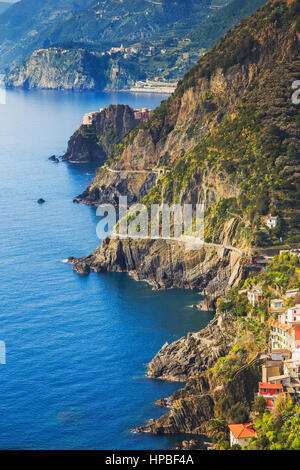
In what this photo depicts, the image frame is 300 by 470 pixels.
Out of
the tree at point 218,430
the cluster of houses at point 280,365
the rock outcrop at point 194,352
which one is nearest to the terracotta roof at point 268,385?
the cluster of houses at point 280,365

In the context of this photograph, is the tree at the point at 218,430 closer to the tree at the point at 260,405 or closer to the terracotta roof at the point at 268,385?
the tree at the point at 260,405

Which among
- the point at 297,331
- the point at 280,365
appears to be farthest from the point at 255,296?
the point at 280,365

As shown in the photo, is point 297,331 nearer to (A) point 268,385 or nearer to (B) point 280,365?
(B) point 280,365

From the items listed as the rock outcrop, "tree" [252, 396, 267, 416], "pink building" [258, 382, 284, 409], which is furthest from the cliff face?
"tree" [252, 396, 267, 416]

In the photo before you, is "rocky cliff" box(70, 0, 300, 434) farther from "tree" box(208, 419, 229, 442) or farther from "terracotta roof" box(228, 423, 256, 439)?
"terracotta roof" box(228, 423, 256, 439)

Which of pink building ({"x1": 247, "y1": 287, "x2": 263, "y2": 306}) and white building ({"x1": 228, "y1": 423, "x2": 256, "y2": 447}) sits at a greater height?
pink building ({"x1": 247, "y1": 287, "x2": 263, "y2": 306})
